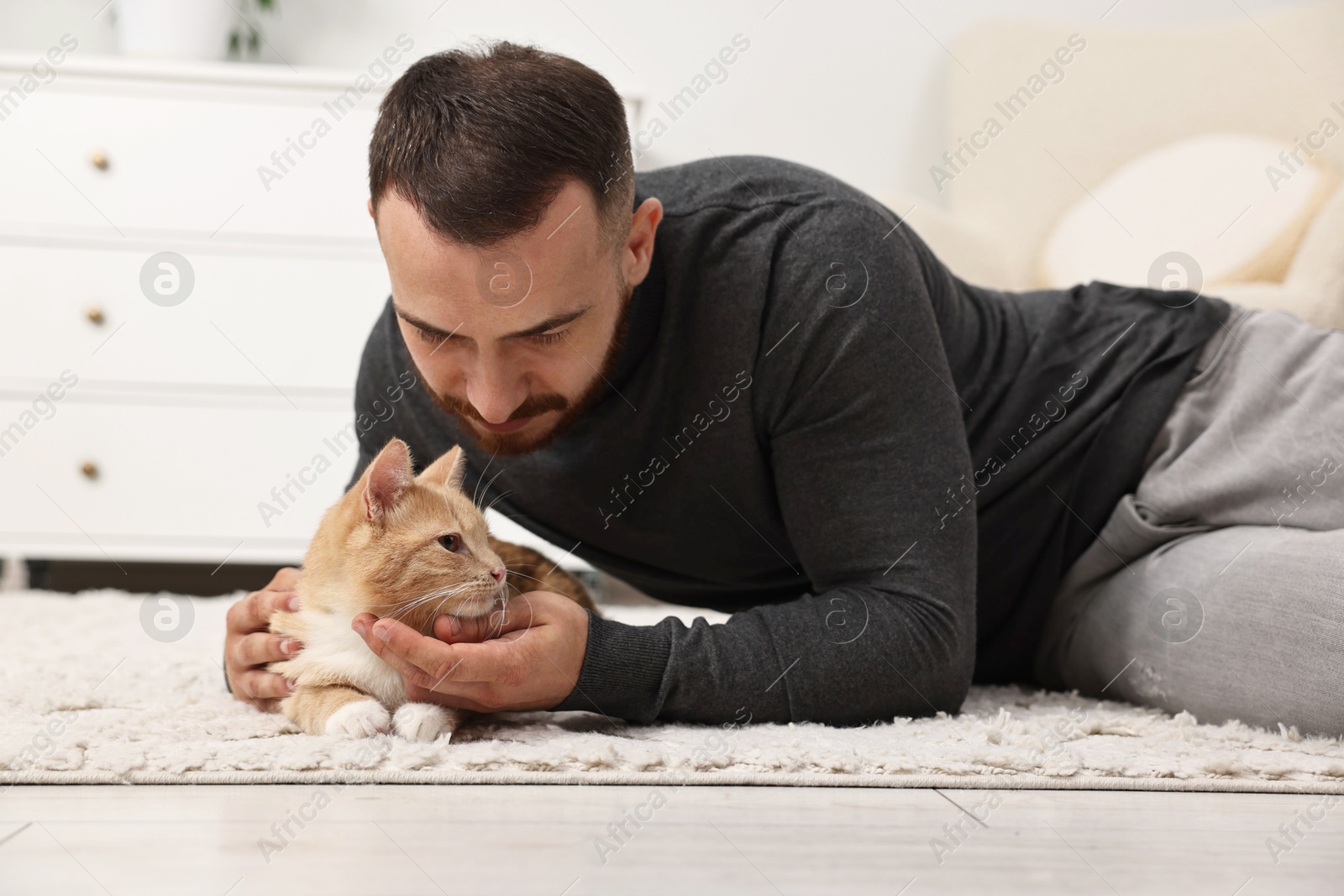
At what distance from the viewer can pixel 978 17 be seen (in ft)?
9.62

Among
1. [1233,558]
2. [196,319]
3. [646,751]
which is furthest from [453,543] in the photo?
[196,319]

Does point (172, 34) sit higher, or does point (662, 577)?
point (662, 577)

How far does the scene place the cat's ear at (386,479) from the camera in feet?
3.30

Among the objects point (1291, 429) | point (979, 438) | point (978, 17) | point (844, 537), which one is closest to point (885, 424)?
point (844, 537)

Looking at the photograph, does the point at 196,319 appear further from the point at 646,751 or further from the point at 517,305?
the point at 646,751

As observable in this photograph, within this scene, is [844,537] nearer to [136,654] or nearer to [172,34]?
[136,654]

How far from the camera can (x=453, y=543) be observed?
106 centimetres

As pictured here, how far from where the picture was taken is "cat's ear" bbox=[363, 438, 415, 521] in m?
1.01

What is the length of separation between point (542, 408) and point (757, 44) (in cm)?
208

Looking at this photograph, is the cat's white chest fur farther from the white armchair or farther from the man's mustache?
the white armchair

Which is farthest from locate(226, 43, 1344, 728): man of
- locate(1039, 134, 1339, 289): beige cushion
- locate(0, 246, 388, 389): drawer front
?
locate(0, 246, 388, 389): drawer front

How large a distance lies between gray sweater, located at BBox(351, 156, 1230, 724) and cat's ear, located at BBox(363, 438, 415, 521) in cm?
24

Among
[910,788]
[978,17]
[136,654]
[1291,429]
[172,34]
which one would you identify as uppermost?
[978,17]

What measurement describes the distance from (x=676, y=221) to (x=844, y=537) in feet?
1.43
